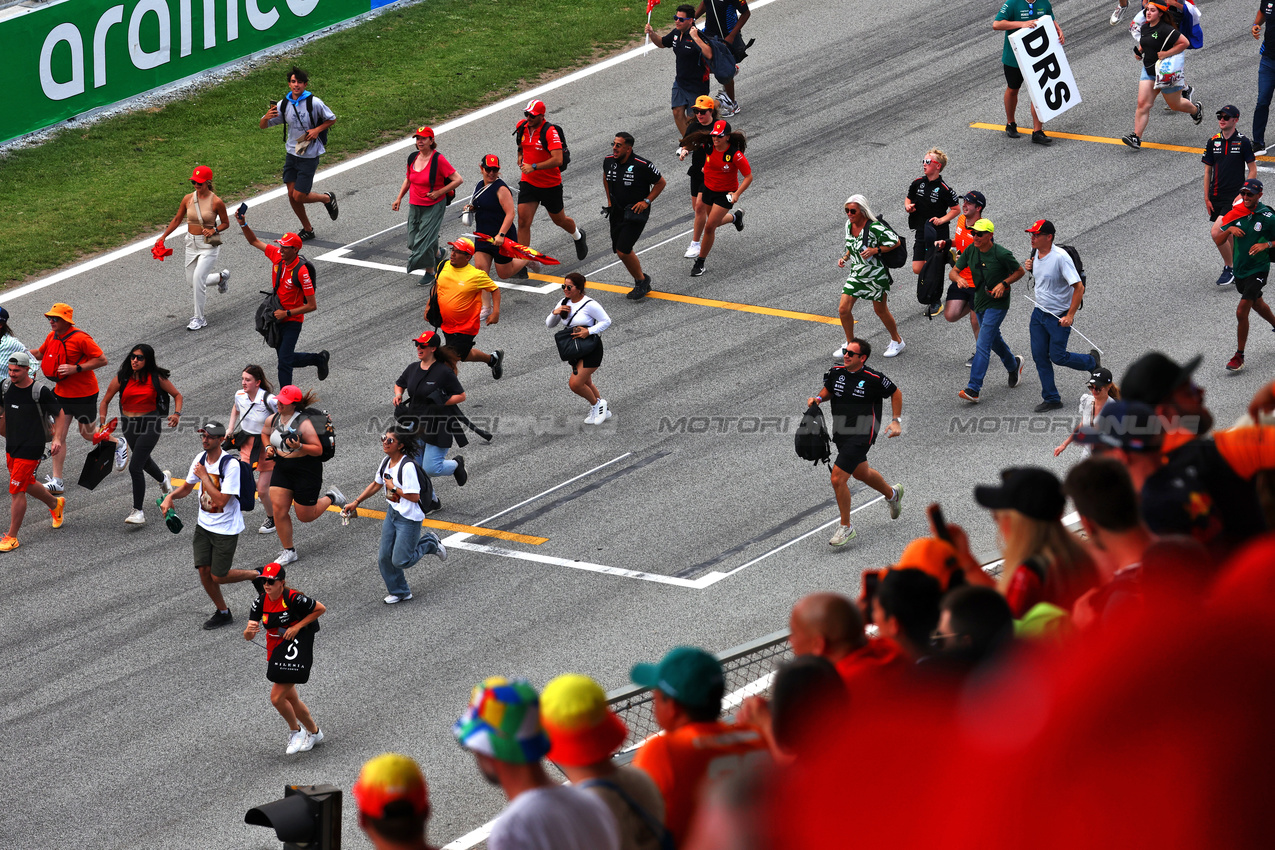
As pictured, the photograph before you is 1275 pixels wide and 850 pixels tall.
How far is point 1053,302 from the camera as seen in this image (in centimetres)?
1459

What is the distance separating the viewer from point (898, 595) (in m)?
5.05

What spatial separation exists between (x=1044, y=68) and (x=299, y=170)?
974 cm

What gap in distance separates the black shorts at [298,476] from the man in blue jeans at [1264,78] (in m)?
13.2

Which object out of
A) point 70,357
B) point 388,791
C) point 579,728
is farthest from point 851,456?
point 388,791

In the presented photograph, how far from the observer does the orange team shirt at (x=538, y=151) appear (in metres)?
18.5

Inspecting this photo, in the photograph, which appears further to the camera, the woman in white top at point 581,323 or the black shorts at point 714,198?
the black shorts at point 714,198

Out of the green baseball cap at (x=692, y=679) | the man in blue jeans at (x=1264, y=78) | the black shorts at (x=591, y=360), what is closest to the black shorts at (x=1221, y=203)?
the man in blue jeans at (x=1264, y=78)

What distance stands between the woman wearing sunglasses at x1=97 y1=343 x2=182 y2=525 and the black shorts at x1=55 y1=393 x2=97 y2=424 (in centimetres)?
48

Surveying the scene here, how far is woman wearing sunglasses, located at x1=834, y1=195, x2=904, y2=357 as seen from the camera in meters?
15.6

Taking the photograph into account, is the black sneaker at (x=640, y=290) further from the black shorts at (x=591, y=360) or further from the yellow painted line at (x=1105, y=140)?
the yellow painted line at (x=1105, y=140)

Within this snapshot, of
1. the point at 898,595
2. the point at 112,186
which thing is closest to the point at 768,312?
the point at 112,186

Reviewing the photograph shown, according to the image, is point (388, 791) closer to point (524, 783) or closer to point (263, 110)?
point (524, 783)

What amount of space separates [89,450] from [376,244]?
5471mm

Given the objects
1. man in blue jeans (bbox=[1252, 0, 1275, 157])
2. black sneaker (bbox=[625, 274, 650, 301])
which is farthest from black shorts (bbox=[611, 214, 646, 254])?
man in blue jeans (bbox=[1252, 0, 1275, 157])
